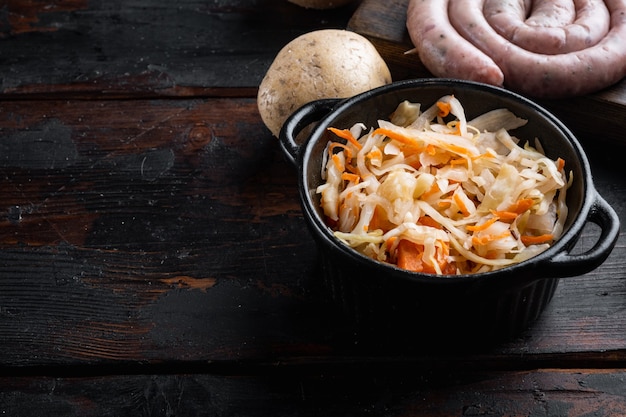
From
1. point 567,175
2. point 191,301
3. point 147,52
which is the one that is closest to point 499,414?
point 567,175

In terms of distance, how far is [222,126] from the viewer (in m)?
1.94

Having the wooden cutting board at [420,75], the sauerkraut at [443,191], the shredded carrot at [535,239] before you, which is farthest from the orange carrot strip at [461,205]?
the wooden cutting board at [420,75]

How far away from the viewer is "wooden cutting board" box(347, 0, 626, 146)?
69.3 inches

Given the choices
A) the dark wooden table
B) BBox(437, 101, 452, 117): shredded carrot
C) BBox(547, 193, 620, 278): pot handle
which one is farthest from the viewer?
BBox(437, 101, 452, 117): shredded carrot

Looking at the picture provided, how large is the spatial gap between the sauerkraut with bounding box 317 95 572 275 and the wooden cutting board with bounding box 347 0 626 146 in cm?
31

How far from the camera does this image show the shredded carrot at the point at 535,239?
1.35 metres

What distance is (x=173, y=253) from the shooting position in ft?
5.49

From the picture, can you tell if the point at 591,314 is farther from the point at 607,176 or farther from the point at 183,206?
the point at 183,206

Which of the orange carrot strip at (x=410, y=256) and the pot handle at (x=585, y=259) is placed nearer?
the pot handle at (x=585, y=259)

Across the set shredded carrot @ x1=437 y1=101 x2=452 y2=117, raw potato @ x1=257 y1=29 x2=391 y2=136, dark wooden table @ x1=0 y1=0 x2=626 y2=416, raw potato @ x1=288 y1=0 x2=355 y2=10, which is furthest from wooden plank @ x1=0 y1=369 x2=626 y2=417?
raw potato @ x1=288 y1=0 x2=355 y2=10

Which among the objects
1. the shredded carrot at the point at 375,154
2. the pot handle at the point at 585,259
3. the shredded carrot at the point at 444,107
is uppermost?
the shredded carrot at the point at 444,107

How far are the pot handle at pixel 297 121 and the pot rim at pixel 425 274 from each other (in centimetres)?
3

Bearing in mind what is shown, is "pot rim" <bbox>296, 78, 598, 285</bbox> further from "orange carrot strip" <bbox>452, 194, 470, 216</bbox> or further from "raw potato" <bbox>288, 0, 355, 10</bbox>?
"raw potato" <bbox>288, 0, 355, 10</bbox>

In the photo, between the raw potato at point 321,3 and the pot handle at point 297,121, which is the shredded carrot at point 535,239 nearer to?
the pot handle at point 297,121
